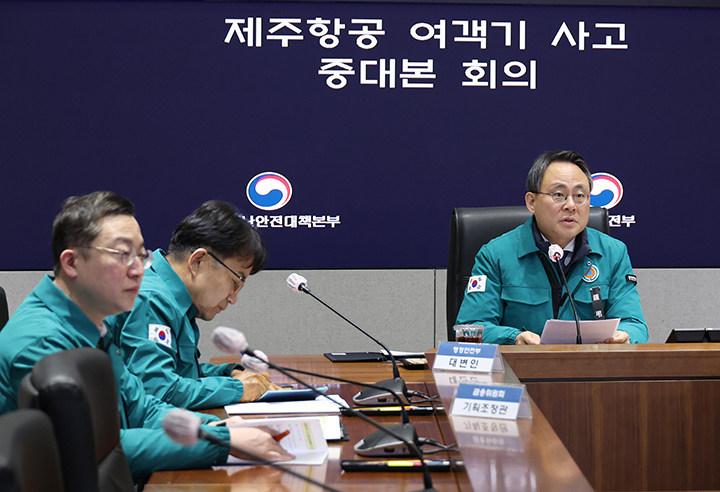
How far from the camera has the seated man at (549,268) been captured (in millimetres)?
2568

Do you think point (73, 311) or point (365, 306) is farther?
point (365, 306)

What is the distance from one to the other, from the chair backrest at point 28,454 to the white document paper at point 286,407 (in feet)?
2.64

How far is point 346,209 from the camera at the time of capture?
3391mm

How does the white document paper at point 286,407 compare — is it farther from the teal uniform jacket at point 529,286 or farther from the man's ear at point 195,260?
the teal uniform jacket at point 529,286

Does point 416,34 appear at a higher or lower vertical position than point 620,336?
higher

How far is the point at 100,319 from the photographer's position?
1.42 meters

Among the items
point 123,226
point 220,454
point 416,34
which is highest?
point 416,34

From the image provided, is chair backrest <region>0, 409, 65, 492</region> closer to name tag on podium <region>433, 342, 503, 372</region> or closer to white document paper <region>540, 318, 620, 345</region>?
name tag on podium <region>433, 342, 503, 372</region>

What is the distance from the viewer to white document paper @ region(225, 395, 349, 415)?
1597mm

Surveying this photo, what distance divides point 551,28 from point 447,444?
2.58 m

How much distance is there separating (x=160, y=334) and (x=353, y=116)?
1932 mm

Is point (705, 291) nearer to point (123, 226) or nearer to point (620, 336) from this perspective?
point (620, 336)

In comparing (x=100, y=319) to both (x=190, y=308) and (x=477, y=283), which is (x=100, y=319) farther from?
(x=477, y=283)

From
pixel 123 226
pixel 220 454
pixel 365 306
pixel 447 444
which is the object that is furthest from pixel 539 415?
pixel 365 306
